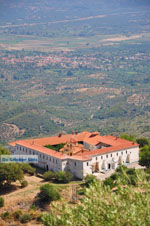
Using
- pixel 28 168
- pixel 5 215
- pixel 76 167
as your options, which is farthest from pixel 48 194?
pixel 28 168

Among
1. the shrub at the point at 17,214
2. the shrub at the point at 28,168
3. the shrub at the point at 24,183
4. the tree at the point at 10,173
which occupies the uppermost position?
the tree at the point at 10,173

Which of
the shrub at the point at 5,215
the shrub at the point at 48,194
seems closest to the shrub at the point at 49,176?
the shrub at the point at 48,194

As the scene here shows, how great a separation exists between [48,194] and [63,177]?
5965mm

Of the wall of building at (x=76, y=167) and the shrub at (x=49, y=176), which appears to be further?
the wall of building at (x=76, y=167)

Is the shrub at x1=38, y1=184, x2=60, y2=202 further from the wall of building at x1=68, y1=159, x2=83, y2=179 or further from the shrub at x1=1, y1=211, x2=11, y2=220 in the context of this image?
the wall of building at x1=68, y1=159, x2=83, y2=179

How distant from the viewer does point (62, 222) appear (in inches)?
1231

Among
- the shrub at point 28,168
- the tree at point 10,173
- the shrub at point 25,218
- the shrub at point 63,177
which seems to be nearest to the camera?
the shrub at point 25,218

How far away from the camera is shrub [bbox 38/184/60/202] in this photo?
182ft

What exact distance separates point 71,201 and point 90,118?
141873mm

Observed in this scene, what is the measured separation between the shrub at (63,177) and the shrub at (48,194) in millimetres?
4706

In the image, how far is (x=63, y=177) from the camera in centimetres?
6119

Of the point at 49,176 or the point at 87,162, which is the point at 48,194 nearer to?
the point at 49,176

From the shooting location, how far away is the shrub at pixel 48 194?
55.6m

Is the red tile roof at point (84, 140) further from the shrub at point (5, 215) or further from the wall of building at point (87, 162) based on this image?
the shrub at point (5, 215)
